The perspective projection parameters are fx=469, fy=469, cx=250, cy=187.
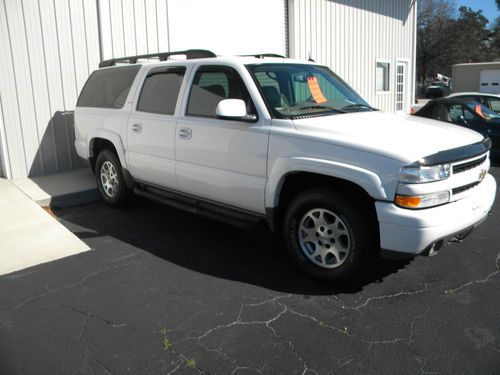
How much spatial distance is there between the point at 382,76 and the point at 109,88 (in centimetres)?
1230

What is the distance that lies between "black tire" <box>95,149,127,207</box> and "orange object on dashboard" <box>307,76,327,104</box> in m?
2.84

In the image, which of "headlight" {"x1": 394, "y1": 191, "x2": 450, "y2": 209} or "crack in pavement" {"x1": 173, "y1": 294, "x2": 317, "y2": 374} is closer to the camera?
"crack in pavement" {"x1": 173, "y1": 294, "x2": 317, "y2": 374}

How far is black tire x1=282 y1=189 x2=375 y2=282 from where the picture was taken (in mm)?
3732

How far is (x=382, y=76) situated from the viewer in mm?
16516

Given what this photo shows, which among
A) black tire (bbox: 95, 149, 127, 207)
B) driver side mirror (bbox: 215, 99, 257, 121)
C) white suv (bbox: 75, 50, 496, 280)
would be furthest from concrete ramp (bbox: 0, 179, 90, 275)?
driver side mirror (bbox: 215, 99, 257, 121)

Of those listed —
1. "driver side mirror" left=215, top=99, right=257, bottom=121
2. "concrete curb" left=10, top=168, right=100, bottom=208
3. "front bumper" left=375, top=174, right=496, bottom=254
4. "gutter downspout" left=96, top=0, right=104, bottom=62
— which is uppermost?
"gutter downspout" left=96, top=0, right=104, bottom=62

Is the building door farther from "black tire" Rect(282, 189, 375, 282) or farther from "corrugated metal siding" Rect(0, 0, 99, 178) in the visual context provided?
"black tire" Rect(282, 189, 375, 282)

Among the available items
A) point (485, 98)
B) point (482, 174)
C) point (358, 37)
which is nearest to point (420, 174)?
point (482, 174)

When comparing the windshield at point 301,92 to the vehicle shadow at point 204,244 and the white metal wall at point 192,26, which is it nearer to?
the vehicle shadow at point 204,244

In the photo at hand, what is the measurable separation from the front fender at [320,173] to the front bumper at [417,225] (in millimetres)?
146

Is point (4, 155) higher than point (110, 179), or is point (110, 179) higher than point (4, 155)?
point (4, 155)

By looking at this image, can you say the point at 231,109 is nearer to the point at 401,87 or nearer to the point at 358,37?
the point at 358,37

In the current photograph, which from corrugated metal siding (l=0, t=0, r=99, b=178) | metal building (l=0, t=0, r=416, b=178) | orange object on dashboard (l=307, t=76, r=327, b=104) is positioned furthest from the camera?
metal building (l=0, t=0, r=416, b=178)

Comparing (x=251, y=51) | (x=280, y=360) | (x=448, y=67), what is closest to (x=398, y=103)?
(x=251, y=51)
